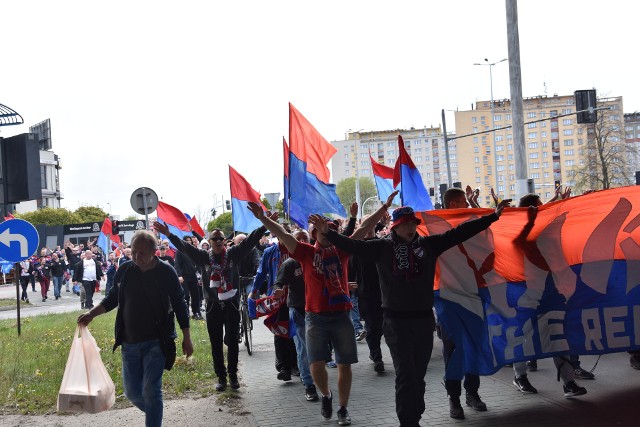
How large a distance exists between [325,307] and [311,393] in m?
1.71

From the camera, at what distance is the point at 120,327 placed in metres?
6.82

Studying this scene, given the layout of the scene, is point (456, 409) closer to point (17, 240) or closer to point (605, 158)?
point (17, 240)

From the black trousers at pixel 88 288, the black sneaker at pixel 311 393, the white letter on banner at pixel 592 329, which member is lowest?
the black sneaker at pixel 311 393

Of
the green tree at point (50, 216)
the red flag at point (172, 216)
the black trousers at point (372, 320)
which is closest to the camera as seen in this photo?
the black trousers at point (372, 320)

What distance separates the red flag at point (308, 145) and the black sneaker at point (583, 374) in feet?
13.7

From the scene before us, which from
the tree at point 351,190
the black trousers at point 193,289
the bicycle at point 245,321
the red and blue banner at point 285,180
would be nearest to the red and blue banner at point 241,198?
the bicycle at point 245,321

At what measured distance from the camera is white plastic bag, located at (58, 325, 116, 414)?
650 centimetres

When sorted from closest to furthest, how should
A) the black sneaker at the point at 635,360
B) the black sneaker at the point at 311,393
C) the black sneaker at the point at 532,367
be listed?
1. the black sneaker at the point at 311,393
2. the black sneaker at the point at 635,360
3. the black sneaker at the point at 532,367

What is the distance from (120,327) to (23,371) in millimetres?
5658

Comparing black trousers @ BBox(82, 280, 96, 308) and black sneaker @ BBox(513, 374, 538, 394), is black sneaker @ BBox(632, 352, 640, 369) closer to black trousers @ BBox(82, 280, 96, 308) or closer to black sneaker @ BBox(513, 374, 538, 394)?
black sneaker @ BBox(513, 374, 538, 394)

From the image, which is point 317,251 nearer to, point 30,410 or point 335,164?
point 30,410

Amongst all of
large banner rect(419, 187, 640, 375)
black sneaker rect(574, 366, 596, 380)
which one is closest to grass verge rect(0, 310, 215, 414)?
large banner rect(419, 187, 640, 375)

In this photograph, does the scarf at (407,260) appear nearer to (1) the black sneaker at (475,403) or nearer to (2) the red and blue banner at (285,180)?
(1) the black sneaker at (475,403)

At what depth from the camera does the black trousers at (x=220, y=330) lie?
9.69 metres
